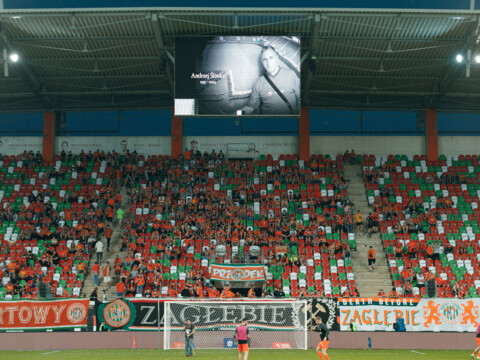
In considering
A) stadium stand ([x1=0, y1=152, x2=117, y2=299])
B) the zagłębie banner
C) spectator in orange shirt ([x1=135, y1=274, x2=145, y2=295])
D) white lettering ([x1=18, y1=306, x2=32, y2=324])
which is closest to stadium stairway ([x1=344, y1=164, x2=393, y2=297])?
the zagłębie banner

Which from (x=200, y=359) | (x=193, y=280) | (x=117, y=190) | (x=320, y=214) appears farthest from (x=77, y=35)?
(x=200, y=359)

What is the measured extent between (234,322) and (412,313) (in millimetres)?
8006

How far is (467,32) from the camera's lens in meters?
39.5

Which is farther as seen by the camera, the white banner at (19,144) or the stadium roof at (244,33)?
the white banner at (19,144)

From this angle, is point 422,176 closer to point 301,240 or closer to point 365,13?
point 301,240

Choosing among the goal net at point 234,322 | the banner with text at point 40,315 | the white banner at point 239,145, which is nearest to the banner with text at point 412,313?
the goal net at point 234,322

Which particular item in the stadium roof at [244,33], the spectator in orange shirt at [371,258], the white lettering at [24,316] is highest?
the stadium roof at [244,33]

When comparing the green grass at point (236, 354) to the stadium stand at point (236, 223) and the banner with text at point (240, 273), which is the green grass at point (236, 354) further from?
the banner with text at point (240, 273)

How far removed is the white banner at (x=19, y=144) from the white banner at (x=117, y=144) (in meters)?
1.58

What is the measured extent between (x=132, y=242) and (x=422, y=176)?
805 inches

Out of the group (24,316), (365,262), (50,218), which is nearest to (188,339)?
(24,316)

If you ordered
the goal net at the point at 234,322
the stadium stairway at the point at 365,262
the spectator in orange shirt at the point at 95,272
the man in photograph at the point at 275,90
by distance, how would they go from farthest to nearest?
the stadium stairway at the point at 365,262
the spectator in orange shirt at the point at 95,272
the man in photograph at the point at 275,90
the goal net at the point at 234,322

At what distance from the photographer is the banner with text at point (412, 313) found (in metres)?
30.3

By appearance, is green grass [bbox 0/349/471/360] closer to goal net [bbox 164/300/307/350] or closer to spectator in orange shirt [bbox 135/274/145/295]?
goal net [bbox 164/300/307/350]
